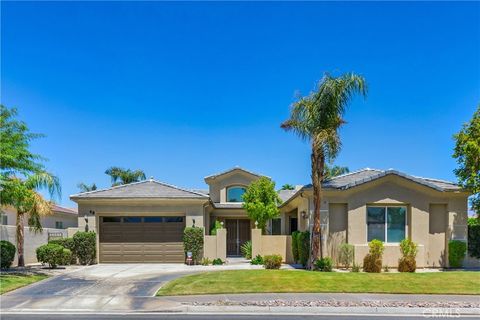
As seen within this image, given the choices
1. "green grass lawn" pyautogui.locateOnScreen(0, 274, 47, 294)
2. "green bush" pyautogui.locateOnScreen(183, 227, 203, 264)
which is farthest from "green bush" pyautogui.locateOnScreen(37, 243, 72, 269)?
"green bush" pyautogui.locateOnScreen(183, 227, 203, 264)

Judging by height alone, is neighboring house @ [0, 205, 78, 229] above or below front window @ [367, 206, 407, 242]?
below

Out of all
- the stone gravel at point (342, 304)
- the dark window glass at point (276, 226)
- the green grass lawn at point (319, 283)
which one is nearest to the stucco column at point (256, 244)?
the green grass lawn at point (319, 283)

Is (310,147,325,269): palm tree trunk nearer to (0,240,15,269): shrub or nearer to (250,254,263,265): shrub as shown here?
(250,254,263,265): shrub

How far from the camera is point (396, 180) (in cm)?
1992

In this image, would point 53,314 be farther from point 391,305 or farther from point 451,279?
point 451,279

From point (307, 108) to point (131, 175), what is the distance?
111ft

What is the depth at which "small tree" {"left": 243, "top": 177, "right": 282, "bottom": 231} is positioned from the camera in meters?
26.2

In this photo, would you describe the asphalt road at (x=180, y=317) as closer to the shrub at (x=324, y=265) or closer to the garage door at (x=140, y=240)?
the shrub at (x=324, y=265)

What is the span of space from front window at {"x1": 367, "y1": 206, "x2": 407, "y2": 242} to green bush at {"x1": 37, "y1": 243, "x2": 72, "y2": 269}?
1326 cm

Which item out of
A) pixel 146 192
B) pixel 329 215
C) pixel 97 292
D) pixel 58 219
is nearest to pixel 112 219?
pixel 146 192

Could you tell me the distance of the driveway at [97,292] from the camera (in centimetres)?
1210

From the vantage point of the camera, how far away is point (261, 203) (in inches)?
1035

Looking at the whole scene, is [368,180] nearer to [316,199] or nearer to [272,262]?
[316,199]

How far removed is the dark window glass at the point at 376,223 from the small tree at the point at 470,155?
3551 millimetres
